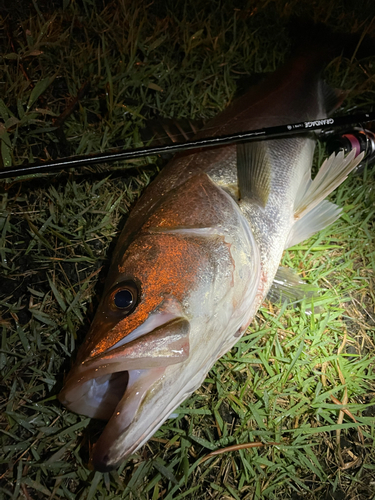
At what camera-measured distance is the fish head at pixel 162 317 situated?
4.97ft

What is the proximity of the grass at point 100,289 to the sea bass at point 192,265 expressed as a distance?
0.53m

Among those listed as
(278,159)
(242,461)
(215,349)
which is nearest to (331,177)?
(278,159)

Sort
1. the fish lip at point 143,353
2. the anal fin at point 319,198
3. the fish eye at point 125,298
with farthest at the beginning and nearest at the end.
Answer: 1. the anal fin at point 319,198
2. the fish eye at point 125,298
3. the fish lip at point 143,353

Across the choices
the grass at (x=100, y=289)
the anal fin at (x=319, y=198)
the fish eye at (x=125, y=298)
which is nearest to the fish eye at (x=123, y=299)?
the fish eye at (x=125, y=298)

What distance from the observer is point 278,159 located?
8.77 feet

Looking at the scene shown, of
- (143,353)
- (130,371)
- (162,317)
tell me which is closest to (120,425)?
(130,371)

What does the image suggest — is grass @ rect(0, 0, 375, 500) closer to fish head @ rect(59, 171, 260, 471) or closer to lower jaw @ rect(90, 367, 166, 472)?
fish head @ rect(59, 171, 260, 471)

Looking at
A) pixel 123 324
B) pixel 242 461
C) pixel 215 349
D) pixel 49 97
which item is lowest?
pixel 242 461

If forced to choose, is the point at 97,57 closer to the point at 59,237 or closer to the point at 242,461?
the point at 59,237

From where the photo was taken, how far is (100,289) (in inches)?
101

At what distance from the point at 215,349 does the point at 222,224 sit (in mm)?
734

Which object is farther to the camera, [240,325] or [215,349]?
[240,325]

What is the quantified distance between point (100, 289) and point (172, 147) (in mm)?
1177

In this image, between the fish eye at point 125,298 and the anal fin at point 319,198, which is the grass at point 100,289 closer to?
the anal fin at point 319,198
